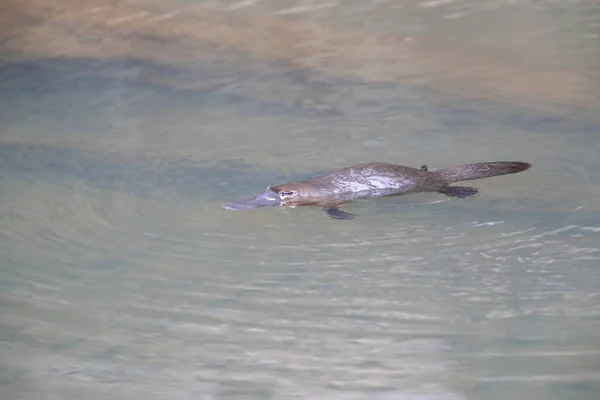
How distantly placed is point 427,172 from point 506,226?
0.44 m

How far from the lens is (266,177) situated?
365 centimetres

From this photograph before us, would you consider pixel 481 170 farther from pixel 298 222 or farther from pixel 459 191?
pixel 298 222

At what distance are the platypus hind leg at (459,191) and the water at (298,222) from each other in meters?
0.02

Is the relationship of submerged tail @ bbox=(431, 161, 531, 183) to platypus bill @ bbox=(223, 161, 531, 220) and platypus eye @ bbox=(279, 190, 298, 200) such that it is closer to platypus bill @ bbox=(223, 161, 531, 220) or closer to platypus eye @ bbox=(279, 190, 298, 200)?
platypus bill @ bbox=(223, 161, 531, 220)

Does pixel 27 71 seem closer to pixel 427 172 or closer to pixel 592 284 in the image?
pixel 427 172

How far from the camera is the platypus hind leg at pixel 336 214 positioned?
306 cm

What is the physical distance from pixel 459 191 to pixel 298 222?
2.15 ft

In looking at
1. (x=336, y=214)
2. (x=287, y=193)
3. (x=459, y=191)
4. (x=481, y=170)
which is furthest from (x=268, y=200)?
(x=481, y=170)

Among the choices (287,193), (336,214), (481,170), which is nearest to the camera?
(336,214)

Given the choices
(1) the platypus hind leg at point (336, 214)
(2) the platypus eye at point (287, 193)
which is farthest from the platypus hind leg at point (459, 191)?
(2) the platypus eye at point (287, 193)

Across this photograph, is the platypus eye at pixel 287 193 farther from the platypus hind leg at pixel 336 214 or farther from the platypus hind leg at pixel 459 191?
the platypus hind leg at pixel 459 191

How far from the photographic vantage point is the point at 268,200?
3.24m

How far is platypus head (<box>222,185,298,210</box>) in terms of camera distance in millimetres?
3195

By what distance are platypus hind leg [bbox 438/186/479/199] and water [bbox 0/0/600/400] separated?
0.02m
